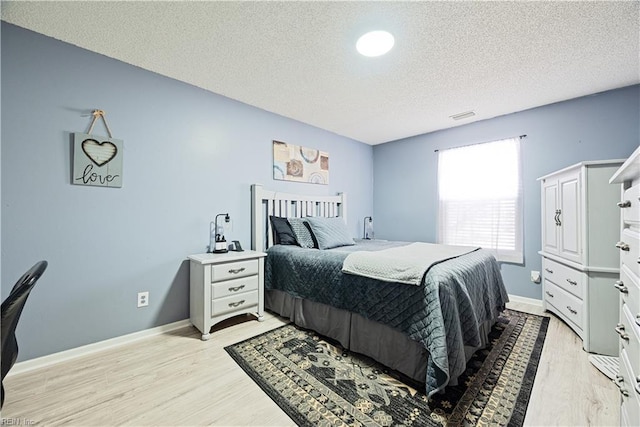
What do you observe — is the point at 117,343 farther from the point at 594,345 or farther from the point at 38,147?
the point at 594,345

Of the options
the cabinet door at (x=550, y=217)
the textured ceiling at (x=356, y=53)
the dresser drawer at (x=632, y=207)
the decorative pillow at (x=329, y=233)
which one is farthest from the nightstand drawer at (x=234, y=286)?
the cabinet door at (x=550, y=217)

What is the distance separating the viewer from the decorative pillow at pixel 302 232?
2.95 meters

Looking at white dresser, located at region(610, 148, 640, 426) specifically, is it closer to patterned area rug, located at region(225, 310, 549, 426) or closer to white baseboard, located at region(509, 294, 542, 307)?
patterned area rug, located at region(225, 310, 549, 426)

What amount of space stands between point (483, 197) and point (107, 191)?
4108 mm

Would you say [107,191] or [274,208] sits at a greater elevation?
[107,191]

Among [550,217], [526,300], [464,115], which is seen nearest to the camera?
[550,217]

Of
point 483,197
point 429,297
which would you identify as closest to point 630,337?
point 429,297

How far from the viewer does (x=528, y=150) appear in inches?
125

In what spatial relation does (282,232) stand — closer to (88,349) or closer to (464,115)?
(88,349)

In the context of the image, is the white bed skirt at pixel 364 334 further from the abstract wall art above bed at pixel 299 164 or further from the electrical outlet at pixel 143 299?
the abstract wall art above bed at pixel 299 164

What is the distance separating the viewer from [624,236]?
120 cm

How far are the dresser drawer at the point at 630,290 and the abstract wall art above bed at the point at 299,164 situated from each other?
294 centimetres

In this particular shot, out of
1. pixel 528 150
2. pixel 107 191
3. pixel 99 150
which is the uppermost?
pixel 528 150

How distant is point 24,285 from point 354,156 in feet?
13.3
